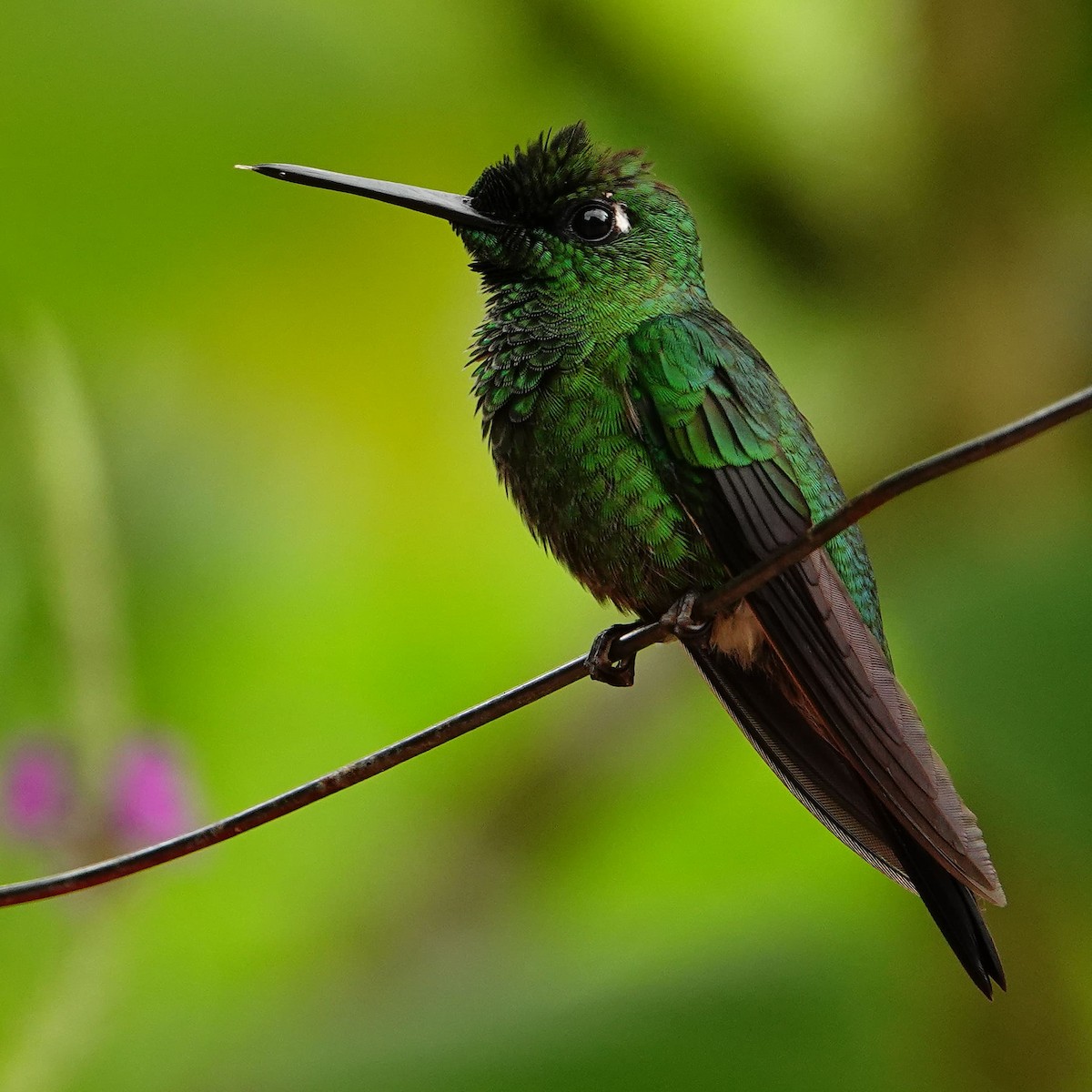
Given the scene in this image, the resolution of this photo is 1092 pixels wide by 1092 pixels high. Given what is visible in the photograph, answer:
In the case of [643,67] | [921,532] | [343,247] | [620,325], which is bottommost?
[921,532]

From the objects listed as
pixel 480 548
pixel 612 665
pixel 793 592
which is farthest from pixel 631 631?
pixel 480 548

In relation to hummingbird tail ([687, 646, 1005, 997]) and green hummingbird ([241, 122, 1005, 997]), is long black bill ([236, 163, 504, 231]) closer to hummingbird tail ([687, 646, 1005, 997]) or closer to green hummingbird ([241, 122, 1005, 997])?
green hummingbird ([241, 122, 1005, 997])

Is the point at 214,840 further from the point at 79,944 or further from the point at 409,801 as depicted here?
the point at 409,801

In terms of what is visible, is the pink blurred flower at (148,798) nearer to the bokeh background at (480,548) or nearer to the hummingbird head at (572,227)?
the bokeh background at (480,548)

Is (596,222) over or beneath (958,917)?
over

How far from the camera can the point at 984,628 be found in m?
2.27

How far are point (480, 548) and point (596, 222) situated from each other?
2133 millimetres

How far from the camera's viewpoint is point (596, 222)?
2.14 metres

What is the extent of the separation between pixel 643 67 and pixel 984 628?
4.11 ft

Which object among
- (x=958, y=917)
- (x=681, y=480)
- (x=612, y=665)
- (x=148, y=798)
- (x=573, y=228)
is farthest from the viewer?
(x=148, y=798)

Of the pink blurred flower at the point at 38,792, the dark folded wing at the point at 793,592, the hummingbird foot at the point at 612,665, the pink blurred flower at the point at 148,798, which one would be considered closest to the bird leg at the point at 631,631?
the hummingbird foot at the point at 612,665

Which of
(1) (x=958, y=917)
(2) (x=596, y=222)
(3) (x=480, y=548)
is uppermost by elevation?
(3) (x=480, y=548)

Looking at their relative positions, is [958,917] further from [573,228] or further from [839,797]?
[573,228]

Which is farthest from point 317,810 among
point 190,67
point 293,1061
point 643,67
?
point 643,67
